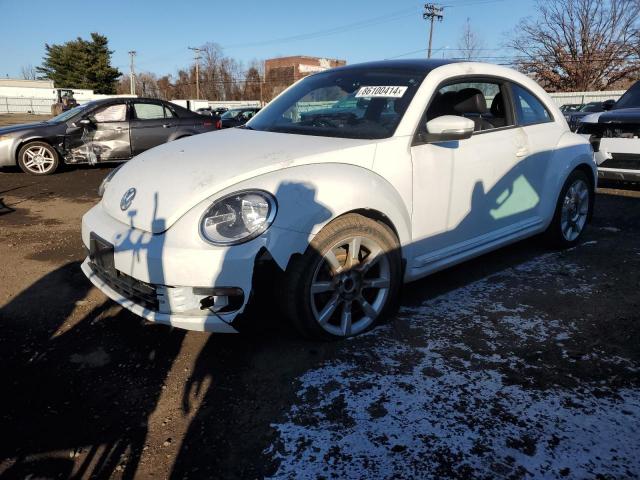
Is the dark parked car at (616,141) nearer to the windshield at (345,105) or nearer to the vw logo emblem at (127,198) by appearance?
the windshield at (345,105)

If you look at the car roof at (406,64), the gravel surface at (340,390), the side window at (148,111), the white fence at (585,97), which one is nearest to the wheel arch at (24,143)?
the side window at (148,111)

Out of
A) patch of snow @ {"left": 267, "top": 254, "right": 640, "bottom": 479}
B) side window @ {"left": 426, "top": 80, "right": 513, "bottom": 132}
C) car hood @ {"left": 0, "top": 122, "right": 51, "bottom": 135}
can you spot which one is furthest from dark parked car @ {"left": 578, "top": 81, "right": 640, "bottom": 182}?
car hood @ {"left": 0, "top": 122, "right": 51, "bottom": 135}

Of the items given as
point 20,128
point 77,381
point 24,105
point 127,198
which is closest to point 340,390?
point 77,381

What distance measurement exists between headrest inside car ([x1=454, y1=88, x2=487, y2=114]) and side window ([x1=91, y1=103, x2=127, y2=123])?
7510 mm

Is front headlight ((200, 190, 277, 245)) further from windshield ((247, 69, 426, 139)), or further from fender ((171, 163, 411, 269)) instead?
windshield ((247, 69, 426, 139))

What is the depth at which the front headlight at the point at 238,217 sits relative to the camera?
2.28 metres

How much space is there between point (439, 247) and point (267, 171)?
4.26 feet

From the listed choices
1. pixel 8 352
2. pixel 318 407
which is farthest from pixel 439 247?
pixel 8 352

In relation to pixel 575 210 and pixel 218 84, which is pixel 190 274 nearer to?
pixel 575 210

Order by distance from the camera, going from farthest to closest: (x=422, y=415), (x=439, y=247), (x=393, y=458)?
(x=439, y=247) < (x=422, y=415) < (x=393, y=458)

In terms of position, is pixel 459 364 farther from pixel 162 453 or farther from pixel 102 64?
pixel 102 64

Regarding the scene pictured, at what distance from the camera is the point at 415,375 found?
2406 mm

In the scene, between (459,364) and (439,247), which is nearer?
(459,364)

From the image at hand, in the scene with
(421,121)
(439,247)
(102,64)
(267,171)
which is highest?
(102,64)
